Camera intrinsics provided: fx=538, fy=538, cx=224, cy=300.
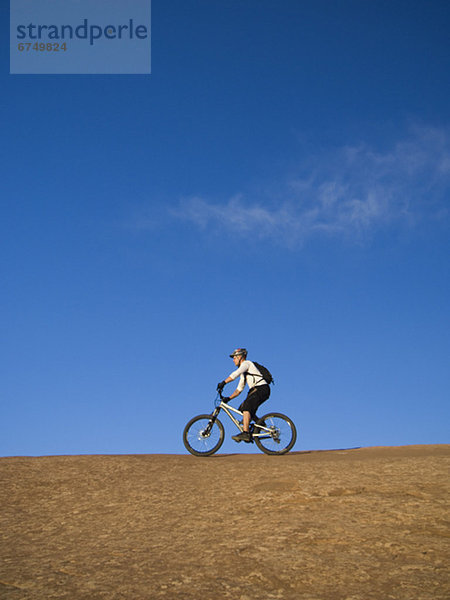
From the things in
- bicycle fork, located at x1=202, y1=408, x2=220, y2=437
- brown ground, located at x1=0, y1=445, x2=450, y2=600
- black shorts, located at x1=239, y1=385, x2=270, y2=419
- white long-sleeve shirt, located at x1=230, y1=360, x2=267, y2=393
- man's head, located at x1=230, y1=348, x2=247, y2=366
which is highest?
man's head, located at x1=230, y1=348, x2=247, y2=366

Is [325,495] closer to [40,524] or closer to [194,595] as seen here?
[194,595]

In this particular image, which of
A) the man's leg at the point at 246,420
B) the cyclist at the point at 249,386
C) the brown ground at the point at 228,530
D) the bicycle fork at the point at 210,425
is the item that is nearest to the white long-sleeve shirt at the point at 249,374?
the cyclist at the point at 249,386

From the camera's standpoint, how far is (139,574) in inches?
222

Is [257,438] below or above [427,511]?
above

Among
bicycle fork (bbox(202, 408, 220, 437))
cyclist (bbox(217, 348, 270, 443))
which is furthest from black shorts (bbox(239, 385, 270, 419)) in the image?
bicycle fork (bbox(202, 408, 220, 437))

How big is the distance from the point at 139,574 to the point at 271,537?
1709mm

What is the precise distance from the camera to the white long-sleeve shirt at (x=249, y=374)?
12805 mm

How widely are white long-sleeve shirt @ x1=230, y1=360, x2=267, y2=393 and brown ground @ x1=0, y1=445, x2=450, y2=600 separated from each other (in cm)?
220

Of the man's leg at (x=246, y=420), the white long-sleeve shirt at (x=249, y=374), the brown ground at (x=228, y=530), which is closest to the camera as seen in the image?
the brown ground at (x=228, y=530)

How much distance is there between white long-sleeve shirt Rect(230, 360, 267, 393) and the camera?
12.8m

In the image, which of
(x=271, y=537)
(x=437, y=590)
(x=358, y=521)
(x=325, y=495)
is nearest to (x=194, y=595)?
(x=271, y=537)

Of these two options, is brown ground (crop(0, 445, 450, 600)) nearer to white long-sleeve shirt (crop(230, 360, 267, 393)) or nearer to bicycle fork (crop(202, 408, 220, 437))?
bicycle fork (crop(202, 408, 220, 437))

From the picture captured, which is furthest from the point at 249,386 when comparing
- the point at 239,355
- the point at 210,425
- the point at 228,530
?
the point at 228,530

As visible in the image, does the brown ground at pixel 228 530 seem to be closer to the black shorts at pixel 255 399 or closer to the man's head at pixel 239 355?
the black shorts at pixel 255 399
